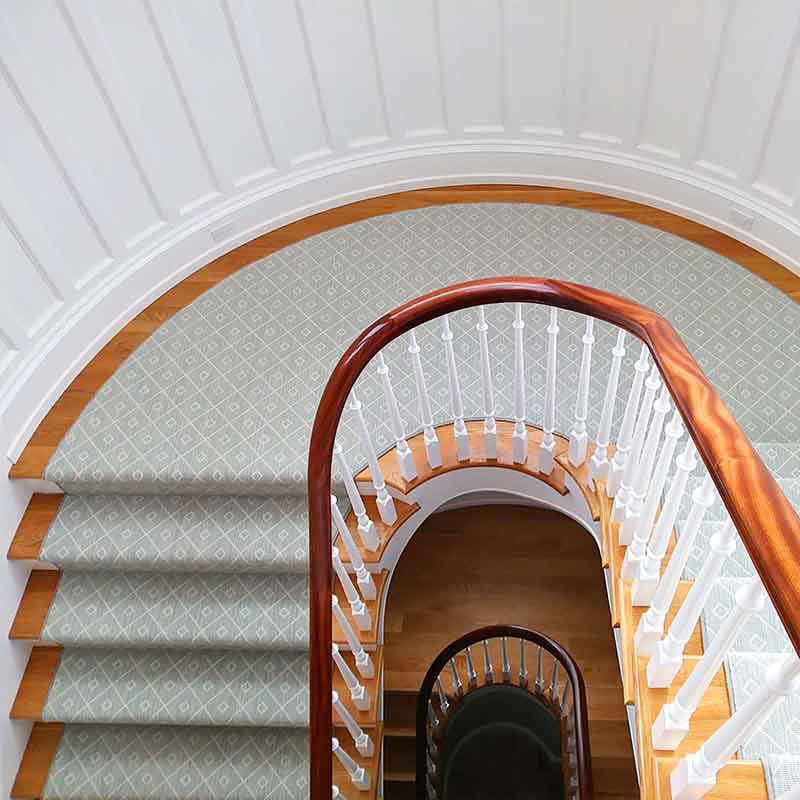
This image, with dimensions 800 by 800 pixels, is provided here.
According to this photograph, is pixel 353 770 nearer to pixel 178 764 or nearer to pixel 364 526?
pixel 364 526

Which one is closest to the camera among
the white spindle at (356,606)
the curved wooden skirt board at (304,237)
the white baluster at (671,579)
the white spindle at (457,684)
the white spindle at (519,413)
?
the white baluster at (671,579)

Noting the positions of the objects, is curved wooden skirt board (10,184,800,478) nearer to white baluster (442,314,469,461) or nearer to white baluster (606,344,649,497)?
white baluster (442,314,469,461)

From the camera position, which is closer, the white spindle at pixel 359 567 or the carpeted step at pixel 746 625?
the carpeted step at pixel 746 625

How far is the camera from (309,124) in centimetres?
428

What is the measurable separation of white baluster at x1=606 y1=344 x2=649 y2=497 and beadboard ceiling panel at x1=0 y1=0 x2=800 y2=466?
1.70 m

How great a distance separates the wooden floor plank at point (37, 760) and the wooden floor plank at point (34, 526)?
709 mm

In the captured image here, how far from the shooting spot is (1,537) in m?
3.46

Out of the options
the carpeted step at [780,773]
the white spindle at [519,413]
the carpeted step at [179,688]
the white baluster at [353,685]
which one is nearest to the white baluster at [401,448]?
the white spindle at [519,413]

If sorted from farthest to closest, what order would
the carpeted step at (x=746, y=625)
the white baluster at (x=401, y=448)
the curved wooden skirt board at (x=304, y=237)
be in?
the curved wooden skirt board at (x=304, y=237), the white baluster at (x=401, y=448), the carpeted step at (x=746, y=625)

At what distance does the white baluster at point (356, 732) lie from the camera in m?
2.65

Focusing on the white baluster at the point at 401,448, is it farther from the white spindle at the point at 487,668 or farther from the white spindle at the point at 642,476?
the white spindle at the point at 487,668

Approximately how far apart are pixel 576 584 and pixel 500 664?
647 mm

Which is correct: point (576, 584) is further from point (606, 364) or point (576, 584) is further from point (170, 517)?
point (170, 517)

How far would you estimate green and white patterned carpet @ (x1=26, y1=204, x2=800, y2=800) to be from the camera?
3398mm
